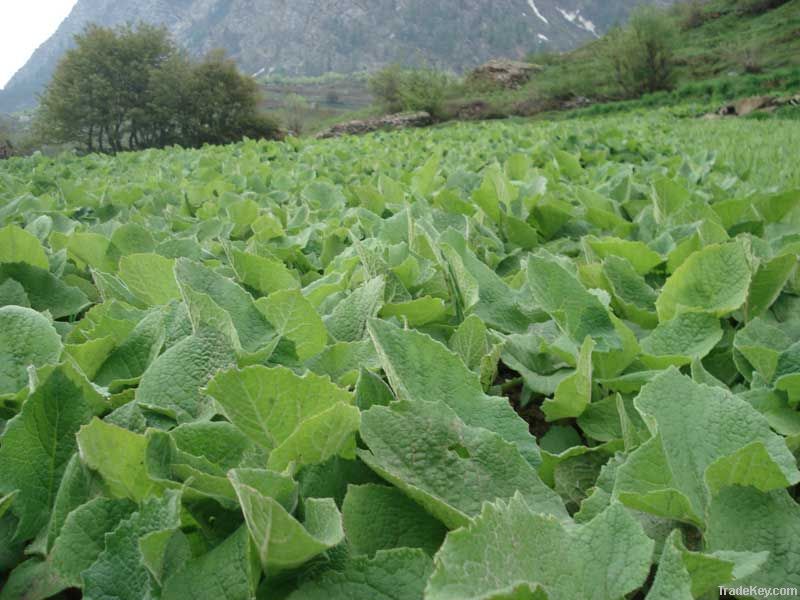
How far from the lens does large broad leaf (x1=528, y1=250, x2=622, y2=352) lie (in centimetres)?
100

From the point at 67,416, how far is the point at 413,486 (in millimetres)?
432

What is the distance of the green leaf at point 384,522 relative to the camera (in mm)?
632

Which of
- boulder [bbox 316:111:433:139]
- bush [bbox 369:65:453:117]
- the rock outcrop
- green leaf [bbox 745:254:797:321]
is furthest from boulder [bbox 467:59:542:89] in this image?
green leaf [bbox 745:254:797:321]

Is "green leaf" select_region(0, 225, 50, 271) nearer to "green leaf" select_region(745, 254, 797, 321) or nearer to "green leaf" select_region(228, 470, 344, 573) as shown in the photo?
"green leaf" select_region(228, 470, 344, 573)

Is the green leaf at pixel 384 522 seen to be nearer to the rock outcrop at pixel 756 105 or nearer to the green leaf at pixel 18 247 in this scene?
the green leaf at pixel 18 247

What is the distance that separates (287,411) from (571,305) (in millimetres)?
571

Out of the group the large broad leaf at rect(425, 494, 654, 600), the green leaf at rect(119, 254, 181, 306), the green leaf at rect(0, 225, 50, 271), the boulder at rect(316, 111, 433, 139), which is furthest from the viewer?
the boulder at rect(316, 111, 433, 139)

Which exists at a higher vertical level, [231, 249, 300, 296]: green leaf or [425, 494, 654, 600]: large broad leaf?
[231, 249, 300, 296]: green leaf

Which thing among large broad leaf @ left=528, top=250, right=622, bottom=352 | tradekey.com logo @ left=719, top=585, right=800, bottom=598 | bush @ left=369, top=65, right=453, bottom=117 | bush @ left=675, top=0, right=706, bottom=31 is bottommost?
tradekey.com logo @ left=719, top=585, right=800, bottom=598

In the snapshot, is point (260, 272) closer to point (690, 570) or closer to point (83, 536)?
point (83, 536)

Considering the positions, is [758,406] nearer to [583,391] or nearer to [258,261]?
[583,391]

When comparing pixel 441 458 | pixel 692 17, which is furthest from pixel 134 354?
pixel 692 17

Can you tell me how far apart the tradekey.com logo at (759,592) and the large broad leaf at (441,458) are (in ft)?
0.57

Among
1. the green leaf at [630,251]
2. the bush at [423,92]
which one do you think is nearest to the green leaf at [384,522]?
the green leaf at [630,251]
